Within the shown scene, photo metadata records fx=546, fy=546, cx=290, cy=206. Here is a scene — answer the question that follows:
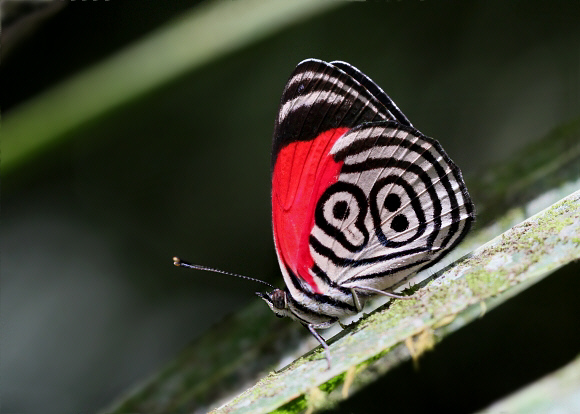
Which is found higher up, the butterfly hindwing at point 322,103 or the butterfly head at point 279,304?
the butterfly hindwing at point 322,103

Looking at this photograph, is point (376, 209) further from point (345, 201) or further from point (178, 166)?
point (178, 166)

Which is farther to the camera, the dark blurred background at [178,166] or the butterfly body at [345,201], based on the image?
the dark blurred background at [178,166]

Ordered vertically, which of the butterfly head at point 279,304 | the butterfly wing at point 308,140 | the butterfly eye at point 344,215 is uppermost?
the butterfly wing at point 308,140

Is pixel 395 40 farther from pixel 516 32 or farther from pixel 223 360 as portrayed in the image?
pixel 223 360

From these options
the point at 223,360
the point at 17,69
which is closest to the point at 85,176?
the point at 17,69

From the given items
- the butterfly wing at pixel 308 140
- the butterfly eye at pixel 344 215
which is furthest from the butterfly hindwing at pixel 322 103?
the butterfly eye at pixel 344 215

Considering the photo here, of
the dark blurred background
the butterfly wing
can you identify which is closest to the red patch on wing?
the butterfly wing

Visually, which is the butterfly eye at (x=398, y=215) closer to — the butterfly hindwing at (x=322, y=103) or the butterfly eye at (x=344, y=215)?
the butterfly eye at (x=344, y=215)

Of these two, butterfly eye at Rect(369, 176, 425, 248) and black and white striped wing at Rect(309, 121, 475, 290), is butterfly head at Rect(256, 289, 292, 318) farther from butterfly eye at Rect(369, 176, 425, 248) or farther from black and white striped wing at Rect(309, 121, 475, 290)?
butterfly eye at Rect(369, 176, 425, 248)
